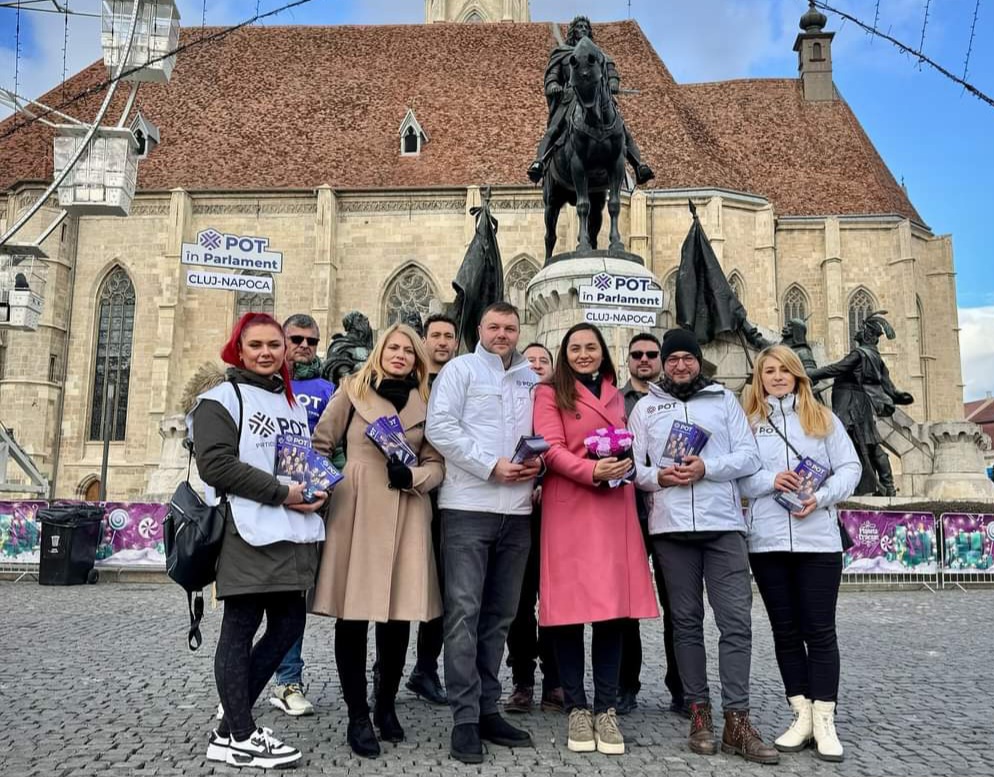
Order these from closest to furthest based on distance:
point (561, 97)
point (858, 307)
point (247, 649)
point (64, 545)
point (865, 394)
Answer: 1. point (247, 649)
2. point (561, 97)
3. point (64, 545)
4. point (865, 394)
5. point (858, 307)

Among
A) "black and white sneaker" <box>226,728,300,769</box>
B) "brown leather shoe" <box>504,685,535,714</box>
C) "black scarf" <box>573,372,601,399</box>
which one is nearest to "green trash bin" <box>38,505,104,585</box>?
"brown leather shoe" <box>504,685,535,714</box>

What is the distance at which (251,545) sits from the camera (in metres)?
3.35

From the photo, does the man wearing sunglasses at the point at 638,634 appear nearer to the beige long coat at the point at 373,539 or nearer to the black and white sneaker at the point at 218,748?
the beige long coat at the point at 373,539

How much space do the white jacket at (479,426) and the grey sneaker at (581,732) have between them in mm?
886

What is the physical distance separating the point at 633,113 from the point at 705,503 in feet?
94.6

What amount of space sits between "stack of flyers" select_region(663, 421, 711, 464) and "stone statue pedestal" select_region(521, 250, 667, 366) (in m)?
5.36

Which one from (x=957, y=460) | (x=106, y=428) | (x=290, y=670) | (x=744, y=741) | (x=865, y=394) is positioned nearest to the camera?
(x=744, y=741)

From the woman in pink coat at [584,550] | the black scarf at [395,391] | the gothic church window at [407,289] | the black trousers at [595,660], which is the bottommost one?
the black trousers at [595,660]

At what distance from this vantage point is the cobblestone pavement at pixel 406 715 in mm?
3369

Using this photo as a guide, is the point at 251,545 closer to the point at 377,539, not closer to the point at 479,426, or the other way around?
the point at 377,539

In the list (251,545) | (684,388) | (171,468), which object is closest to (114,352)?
(171,468)

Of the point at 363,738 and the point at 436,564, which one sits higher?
the point at 436,564

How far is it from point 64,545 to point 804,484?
→ 9780 millimetres

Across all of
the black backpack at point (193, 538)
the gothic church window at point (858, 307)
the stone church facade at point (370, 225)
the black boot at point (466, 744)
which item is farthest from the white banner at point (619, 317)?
the gothic church window at point (858, 307)
